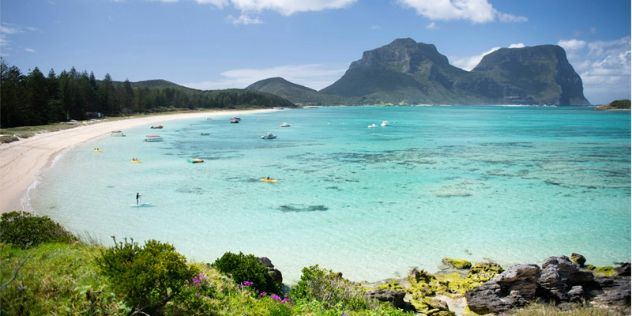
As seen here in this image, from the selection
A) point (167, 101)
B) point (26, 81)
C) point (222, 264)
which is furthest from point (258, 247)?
point (167, 101)

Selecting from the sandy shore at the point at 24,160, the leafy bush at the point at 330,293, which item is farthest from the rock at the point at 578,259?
the sandy shore at the point at 24,160

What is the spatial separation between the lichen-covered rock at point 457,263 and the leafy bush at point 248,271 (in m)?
6.56

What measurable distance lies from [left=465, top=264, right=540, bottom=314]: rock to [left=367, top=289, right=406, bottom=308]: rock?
6.19 ft

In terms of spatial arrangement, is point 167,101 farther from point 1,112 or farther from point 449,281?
point 449,281

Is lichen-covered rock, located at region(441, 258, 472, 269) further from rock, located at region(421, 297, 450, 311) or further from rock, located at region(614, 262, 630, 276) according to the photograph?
rock, located at region(614, 262, 630, 276)

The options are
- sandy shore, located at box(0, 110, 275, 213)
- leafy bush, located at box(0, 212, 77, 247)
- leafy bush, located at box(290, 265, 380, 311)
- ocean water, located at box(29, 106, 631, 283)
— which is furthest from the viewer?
sandy shore, located at box(0, 110, 275, 213)

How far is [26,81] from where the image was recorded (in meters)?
62.6

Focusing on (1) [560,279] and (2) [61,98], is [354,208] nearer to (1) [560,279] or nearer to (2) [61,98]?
(1) [560,279]

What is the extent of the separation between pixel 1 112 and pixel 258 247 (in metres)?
52.2

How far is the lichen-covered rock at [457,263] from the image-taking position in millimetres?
12359

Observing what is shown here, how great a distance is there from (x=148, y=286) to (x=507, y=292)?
856 centimetres

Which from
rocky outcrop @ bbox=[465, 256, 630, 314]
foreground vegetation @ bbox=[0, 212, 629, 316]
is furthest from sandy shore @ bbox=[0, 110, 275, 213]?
rocky outcrop @ bbox=[465, 256, 630, 314]

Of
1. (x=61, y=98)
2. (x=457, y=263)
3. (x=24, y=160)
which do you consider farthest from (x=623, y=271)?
(x=61, y=98)

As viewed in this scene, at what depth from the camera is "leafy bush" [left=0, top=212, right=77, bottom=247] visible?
877 cm
